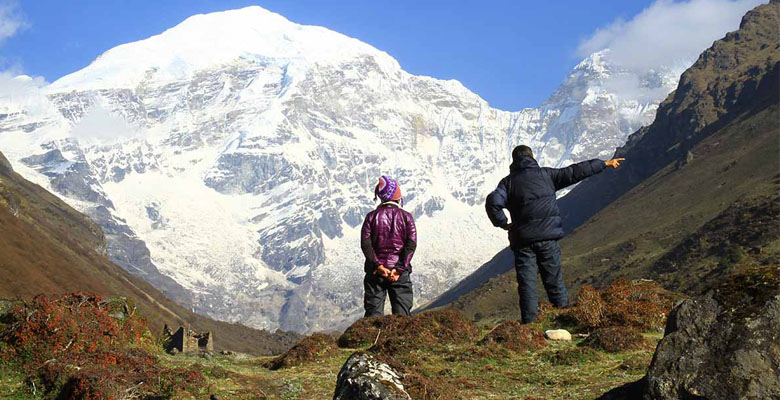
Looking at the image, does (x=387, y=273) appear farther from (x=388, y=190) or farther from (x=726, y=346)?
(x=726, y=346)

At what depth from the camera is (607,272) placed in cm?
16862

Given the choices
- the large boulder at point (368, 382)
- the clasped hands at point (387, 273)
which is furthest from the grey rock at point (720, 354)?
the clasped hands at point (387, 273)

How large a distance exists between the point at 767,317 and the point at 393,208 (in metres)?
11.8

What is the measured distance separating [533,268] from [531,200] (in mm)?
1531

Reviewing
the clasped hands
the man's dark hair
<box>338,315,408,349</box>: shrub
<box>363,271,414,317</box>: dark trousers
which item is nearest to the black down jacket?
the man's dark hair

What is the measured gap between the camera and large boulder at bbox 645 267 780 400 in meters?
7.39

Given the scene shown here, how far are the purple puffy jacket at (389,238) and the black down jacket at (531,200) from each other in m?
2.79

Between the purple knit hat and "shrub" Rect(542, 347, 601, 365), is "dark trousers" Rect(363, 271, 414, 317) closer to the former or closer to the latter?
the purple knit hat

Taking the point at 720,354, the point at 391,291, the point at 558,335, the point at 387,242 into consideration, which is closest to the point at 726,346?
the point at 720,354

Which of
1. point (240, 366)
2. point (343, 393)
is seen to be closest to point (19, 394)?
point (240, 366)

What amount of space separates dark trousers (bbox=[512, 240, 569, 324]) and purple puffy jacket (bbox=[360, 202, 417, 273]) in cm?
300

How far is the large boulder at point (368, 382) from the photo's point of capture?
885 cm

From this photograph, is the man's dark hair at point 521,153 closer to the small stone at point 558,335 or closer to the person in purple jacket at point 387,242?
the person in purple jacket at point 387,242

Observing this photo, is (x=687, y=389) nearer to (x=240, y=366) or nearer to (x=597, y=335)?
(x=597, y=335)
